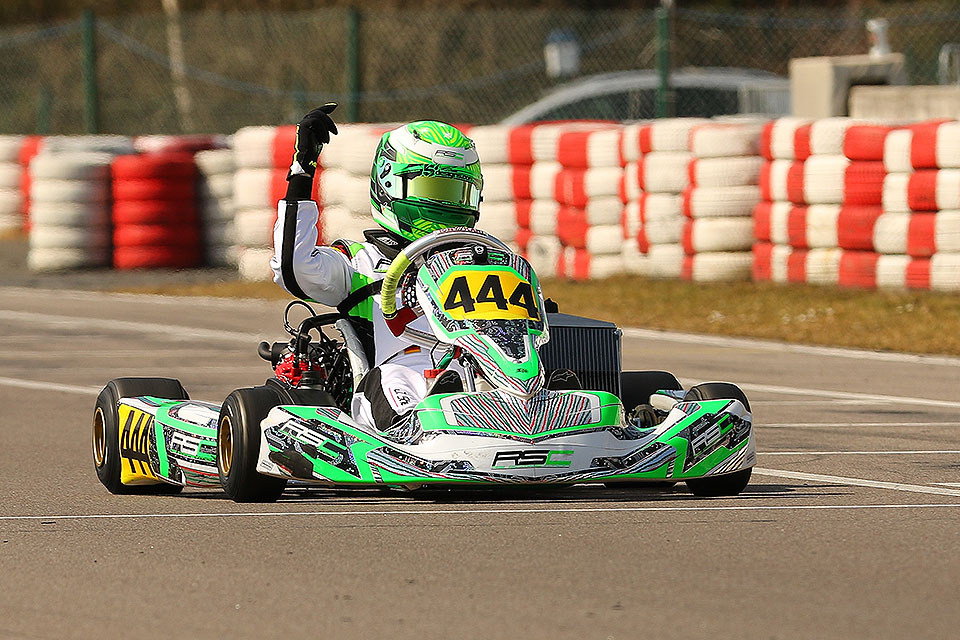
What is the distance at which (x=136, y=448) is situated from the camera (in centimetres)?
742

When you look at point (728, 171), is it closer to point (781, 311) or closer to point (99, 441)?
point (781, 311)

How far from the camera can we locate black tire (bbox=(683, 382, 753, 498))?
6.99 meters

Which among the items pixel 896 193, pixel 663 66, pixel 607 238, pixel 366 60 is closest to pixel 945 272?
pixel 896 193

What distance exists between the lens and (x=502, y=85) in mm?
28125

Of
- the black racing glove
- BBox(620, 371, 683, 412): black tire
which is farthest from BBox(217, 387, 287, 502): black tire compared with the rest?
BBox(620, 371, 683, 412): black tire

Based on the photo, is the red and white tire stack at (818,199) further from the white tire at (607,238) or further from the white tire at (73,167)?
the white tire at (73,167)

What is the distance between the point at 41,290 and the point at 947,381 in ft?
31.8

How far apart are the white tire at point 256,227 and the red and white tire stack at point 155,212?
1108 mm

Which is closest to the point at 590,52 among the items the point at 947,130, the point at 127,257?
the point at 127,257

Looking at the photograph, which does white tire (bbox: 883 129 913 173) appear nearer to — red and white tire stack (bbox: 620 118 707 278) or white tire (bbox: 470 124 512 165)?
red and white tire stack (bbox: 620 118 707 278)

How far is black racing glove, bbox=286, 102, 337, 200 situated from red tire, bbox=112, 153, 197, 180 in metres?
12.4

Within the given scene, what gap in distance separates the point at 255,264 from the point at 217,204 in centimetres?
127

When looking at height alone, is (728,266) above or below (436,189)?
below

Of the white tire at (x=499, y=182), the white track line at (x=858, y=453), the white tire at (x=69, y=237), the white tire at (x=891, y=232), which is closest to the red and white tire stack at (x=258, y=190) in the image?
the white tire at (x=69, y=237)
